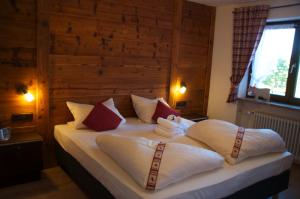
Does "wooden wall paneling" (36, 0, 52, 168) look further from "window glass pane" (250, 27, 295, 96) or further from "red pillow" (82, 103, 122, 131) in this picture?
"window glass pane" (250, 27, 295, 96)

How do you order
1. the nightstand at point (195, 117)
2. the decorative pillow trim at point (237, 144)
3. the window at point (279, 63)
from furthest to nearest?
1. the nightstand at point (195, 117)
2. the window at point (279, 63)
3. the decorative pillow trim at point (237, 144)

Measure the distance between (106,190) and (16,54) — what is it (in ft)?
5.97

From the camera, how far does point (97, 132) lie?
2906 mm

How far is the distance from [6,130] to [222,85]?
331 cm

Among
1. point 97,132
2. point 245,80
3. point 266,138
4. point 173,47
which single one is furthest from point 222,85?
point 97,132

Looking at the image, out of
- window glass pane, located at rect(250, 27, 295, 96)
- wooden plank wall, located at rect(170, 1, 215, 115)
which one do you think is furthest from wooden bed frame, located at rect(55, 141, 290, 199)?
wooden plank wall, located at rect(170, 1, 215, 115)

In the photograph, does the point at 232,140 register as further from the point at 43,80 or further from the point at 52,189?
the point at 43,80

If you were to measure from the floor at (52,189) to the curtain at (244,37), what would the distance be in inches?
68.9

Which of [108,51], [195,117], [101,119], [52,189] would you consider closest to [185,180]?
[101,119]

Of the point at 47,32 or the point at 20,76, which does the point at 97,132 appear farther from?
the point at 47,32

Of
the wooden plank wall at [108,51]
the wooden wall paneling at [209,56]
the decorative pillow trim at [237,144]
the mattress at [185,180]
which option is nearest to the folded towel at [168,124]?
the mattress at [185,180]

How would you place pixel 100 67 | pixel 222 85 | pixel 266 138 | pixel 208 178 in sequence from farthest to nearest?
1. pixel 222 85
2. pixel 100 67
3. pixel 266 138
4. pixel 208 178

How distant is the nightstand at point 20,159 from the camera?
99.7 inches

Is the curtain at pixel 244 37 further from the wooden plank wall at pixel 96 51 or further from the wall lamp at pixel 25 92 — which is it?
the wall lamp at pixel 25 92
